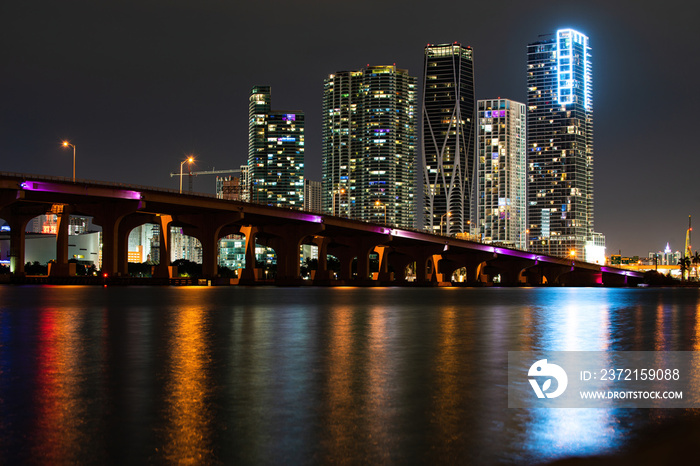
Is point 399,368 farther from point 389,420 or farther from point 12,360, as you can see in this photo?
point 12,360

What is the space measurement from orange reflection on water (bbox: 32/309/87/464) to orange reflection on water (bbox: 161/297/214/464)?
1.26 metres

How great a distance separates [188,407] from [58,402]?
2340 millimetres

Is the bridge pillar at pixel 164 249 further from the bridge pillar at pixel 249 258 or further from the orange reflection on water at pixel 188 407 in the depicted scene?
the orange reflection on water at pixel 188 407

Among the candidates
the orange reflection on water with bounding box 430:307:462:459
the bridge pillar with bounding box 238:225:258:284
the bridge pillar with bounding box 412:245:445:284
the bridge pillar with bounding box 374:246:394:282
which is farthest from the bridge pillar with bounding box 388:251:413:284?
the orange reflection on water with bounding box 430:307:462:459

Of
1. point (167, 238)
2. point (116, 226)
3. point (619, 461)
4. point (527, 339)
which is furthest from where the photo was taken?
point (167, 238)

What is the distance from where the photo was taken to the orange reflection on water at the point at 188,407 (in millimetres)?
9109

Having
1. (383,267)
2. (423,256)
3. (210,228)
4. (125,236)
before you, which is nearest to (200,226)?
(210,228)

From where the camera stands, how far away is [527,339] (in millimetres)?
24516

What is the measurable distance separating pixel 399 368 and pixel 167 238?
105 m

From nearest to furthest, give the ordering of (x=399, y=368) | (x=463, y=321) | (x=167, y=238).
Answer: (x=399, y=368)
(x=463, y=321)
(x=167, y=238)

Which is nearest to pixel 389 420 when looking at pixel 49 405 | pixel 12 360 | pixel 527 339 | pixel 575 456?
pixel 575 456

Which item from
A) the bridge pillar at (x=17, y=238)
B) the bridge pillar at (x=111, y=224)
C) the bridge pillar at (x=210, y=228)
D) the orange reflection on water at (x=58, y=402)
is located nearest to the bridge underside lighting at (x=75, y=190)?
the bridge pillar at (x=111, y=224)

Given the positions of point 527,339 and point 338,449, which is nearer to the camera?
point 338,449

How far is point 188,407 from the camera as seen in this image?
38.7 feet
